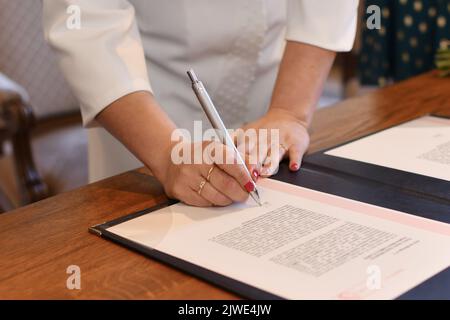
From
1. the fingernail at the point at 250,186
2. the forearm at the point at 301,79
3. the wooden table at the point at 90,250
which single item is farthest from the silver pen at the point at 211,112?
the forearm at the point at 301,79

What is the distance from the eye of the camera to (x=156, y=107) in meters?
0.97

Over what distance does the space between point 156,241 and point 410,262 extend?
27cm

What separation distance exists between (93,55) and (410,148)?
19.1 inches

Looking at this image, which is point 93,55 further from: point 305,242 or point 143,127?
point 305,242

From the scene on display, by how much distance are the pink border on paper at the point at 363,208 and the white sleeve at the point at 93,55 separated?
9.8 inches

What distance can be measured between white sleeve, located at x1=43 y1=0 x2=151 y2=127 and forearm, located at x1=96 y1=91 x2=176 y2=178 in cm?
2

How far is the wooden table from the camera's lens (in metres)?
0.66

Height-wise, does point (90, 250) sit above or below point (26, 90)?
above

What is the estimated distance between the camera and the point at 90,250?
2.48 ft

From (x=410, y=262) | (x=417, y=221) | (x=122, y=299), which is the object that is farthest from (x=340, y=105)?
(x=122, y=299)

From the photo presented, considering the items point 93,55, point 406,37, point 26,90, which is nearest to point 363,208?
point 93,55

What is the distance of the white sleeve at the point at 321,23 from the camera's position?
3.85ft

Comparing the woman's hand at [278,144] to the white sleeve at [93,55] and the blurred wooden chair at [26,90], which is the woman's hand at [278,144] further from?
the blurred wooden chair at [26,90]

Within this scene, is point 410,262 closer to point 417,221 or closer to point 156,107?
point 417,221
